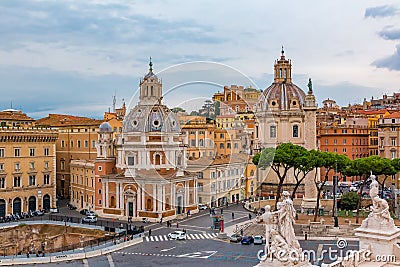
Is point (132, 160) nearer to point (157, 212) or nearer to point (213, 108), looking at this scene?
point (157, 212)

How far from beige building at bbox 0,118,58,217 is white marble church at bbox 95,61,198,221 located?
537 cm

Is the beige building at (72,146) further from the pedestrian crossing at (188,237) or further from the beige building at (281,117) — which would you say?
the pedestrian crossing at (188,237)

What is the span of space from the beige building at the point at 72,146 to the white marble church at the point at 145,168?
27.1 feet

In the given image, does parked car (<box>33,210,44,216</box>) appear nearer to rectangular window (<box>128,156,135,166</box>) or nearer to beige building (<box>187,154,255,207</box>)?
rectangular window (<box>128,156,135,166</box>)

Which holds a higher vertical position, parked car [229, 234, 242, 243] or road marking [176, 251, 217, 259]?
parked car [229, 234, 242, 243]

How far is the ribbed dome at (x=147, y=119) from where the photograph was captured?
126 feet

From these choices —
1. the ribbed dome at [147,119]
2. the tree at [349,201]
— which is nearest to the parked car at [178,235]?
the ribbed dome at [147,119]

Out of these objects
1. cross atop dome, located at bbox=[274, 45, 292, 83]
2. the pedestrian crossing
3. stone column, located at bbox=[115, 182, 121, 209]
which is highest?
cross atop dome, located at bbox=[274, 45, 292, 83]

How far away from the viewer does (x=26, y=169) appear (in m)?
41.0

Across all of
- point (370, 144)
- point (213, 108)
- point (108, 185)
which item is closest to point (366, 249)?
point (213, 108)

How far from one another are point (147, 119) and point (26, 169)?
10613mm

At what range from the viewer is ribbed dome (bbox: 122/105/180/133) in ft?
126

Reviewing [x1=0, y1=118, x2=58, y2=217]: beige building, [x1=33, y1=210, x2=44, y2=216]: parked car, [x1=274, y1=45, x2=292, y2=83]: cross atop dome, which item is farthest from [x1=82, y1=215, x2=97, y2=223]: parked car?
[x1=274, y1=45, x2=292, y2=83]: cross atop dome

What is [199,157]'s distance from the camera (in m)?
23.4
